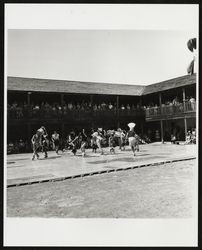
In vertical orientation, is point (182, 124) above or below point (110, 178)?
above

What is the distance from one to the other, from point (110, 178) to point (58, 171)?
8.48 ft

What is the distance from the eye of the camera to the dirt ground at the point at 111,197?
26.3ft

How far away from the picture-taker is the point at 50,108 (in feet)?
78.6

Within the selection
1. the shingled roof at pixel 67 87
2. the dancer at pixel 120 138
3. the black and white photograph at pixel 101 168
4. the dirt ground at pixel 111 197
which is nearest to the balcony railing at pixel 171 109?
the shingled roof at pixel 67 87

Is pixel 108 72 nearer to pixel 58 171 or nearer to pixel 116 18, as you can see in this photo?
pixel 116 18

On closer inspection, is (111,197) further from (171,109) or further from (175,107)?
(171,109)

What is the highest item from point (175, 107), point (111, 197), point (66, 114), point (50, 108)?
point (175, 107)

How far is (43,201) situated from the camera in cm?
880

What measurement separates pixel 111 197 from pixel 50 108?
15.9m

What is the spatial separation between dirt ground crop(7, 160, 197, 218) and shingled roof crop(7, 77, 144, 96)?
43.2 feet

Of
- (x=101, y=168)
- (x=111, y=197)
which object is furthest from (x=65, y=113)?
(x=111, y=197)

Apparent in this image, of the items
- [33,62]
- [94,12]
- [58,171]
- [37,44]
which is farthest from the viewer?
[58,171]

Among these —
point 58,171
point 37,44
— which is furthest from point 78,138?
point 37,44

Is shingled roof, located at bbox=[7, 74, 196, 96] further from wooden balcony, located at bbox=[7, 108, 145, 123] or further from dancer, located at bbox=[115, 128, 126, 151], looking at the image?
dancer, located at bbox=[115, 128, 126, 151]
